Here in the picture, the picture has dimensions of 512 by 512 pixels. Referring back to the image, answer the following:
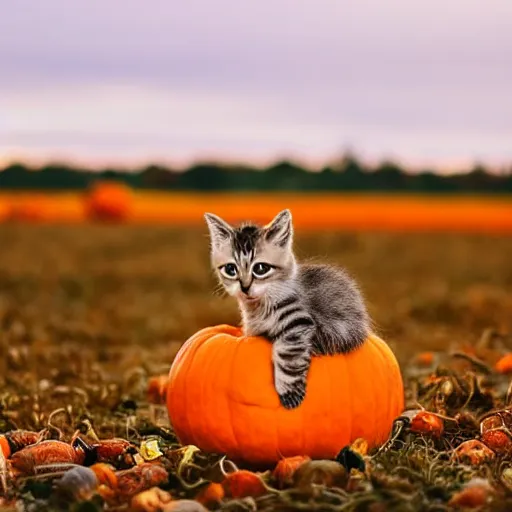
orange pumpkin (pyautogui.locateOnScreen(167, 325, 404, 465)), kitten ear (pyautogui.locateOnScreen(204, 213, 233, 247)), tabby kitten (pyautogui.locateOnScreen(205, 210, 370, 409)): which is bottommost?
orange pumpkin (pyautogui.locateOnScreen(167, 325, 404, 465))

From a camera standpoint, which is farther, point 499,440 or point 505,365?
point 505,365

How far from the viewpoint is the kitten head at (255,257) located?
5441mm

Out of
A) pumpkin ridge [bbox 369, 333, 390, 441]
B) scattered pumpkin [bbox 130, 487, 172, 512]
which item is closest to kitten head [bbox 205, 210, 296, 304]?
pumpkin ridge [bbox 369, 333, 390, 441]

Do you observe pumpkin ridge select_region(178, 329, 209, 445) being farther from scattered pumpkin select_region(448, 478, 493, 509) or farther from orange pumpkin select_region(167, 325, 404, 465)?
scattered pumpkin select_region(448, 478, 493, 509)

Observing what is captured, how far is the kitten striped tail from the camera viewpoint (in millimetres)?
5488

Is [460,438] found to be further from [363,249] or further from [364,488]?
[363,249]

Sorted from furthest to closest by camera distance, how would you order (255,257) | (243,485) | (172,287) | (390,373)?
1. (172,287)
2. (390,373)
3. (255,257)
4. (243,485)

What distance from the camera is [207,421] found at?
5.68 metres

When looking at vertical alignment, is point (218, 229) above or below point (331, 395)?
above

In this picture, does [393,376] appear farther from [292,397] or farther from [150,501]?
[150,501]

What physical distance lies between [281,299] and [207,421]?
0.83 meters

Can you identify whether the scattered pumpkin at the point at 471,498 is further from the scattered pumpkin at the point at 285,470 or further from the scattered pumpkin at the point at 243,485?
the scattered pumpkin at the point at 243,485

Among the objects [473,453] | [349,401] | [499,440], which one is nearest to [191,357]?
[349,401]

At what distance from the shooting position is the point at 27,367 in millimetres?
9695
